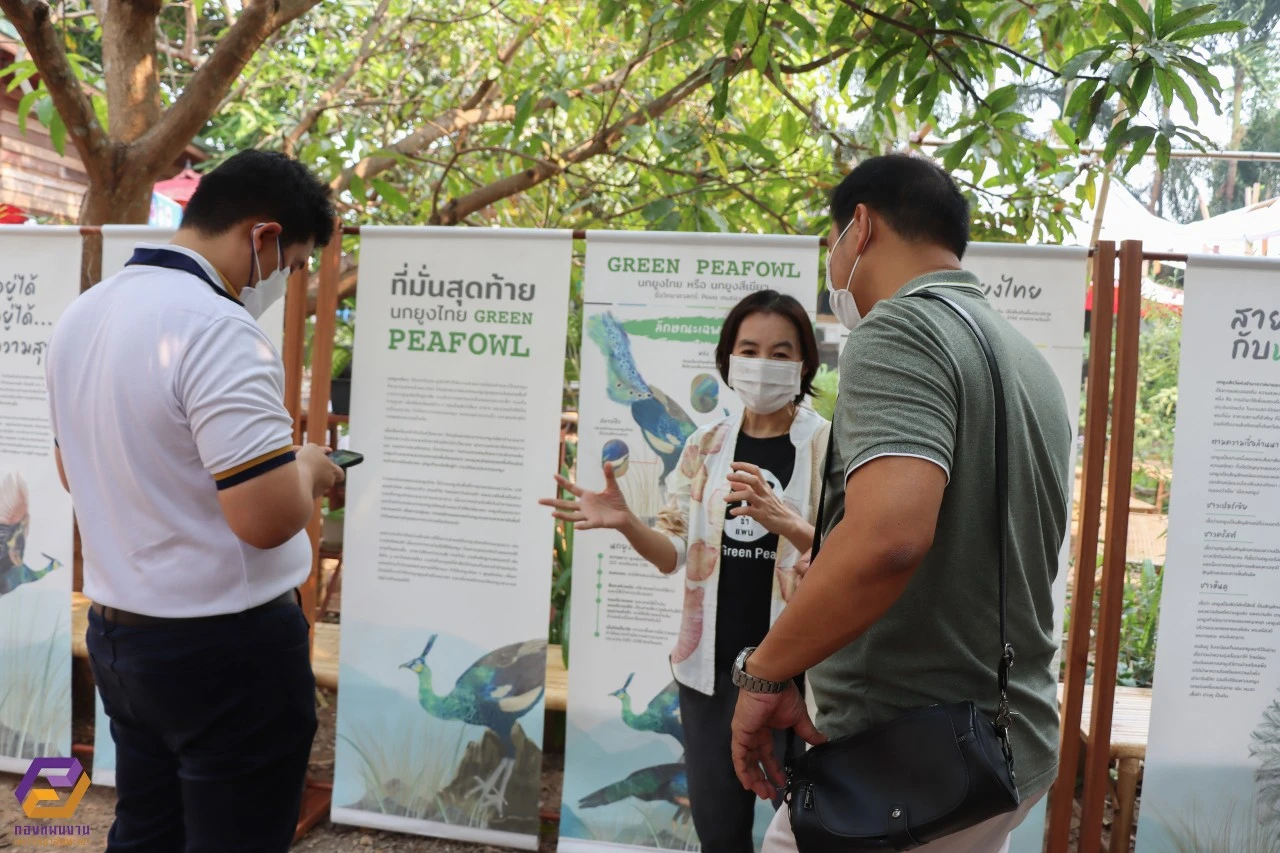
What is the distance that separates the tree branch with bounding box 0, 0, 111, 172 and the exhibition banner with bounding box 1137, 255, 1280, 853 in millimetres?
3670

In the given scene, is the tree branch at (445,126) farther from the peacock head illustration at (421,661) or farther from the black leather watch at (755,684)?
the black leather watch at (755,684)

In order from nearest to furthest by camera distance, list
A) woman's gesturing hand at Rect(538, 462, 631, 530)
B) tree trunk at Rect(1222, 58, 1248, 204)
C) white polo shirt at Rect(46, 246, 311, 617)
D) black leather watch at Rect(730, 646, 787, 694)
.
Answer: black leather watch at Rect(730, 646, 787, 694)
white polo shirt at Rect(46, 246, 311, 617)
woman's gesturing hand at Rect(538, 462, 631, 530)
tree trunk at Rect(1222, 58, 1248, 204)

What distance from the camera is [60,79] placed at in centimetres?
347

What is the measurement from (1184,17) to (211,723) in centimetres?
269

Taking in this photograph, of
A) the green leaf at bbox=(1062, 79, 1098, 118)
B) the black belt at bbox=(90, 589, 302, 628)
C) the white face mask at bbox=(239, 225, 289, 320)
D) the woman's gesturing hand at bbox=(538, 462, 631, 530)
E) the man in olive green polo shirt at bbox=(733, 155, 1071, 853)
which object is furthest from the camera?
the green leaf at bbox=(1062, 79, 1098, 118)

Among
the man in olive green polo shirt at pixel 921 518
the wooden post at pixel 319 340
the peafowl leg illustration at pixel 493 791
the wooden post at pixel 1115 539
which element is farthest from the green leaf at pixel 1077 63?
the peafowl leg illustration at pixel 493 791

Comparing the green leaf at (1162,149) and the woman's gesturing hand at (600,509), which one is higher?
the green leaf at (1162,149)

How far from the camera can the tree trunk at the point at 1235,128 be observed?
12.2 meters

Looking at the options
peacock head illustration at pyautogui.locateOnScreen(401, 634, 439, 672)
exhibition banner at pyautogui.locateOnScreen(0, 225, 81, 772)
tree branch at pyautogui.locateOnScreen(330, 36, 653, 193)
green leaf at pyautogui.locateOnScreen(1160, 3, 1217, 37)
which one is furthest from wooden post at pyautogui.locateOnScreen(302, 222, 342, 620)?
green leaf at pyautogui.locateOnScreen(1160, 3, 1217, 37)

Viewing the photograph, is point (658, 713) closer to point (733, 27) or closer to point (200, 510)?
point (200, 510)

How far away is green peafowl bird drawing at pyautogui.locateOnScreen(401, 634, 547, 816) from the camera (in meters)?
3.31

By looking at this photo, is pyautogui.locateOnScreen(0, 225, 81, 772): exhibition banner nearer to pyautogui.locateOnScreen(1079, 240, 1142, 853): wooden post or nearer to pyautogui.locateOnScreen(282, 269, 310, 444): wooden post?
pyautogui.locateOnScreen(282, 269, 310, 444): wooden post

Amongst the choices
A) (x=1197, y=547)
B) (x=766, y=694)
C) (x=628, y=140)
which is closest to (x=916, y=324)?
(x=766, y=694)

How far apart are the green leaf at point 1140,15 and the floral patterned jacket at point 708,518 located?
1281mm
